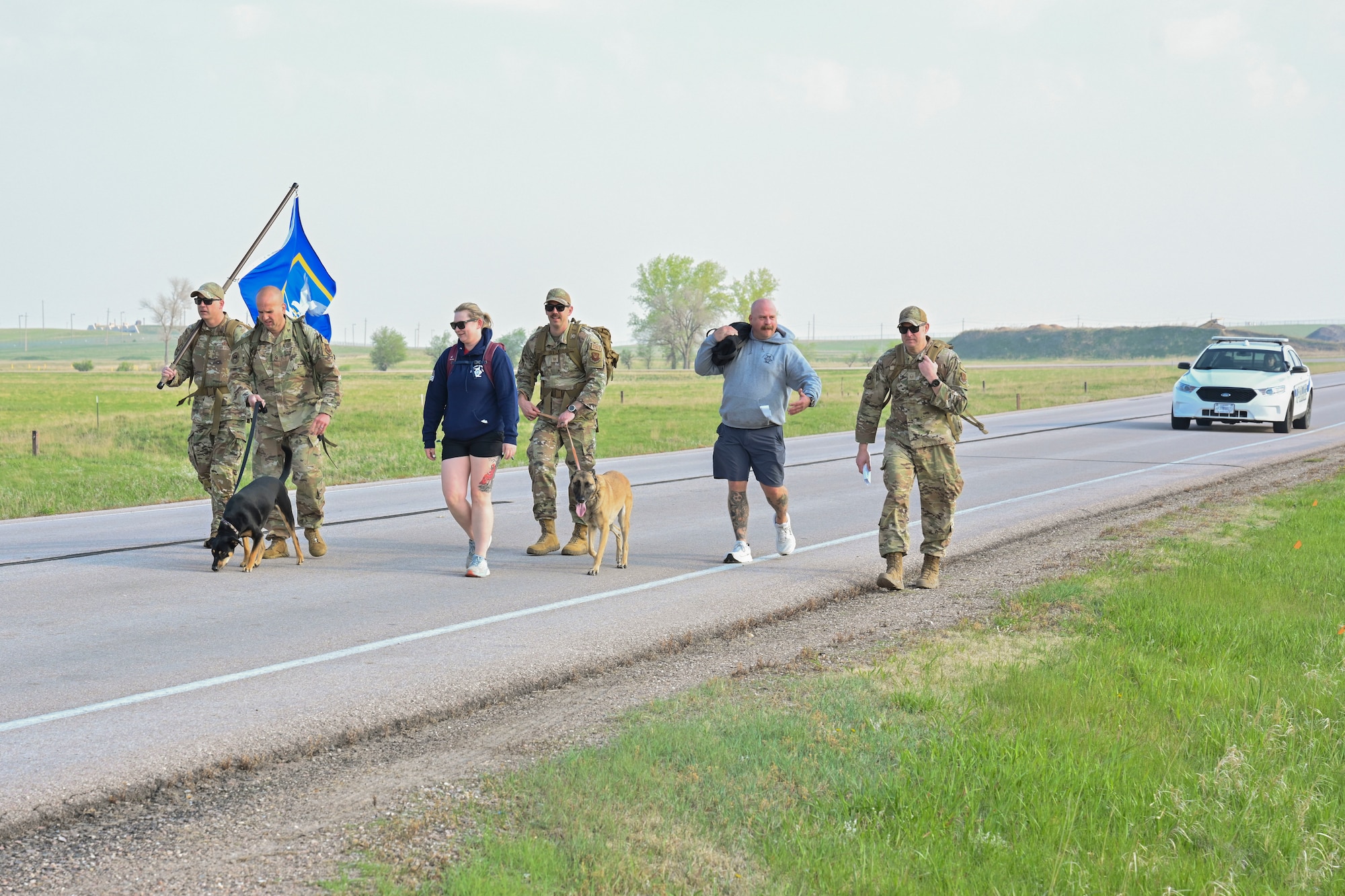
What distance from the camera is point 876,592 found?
8398mm

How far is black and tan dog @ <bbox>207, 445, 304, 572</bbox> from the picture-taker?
8.72 m

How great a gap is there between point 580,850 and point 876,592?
5.06 m

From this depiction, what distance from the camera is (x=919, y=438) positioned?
840 cm

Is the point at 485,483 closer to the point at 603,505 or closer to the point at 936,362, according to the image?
the point at 603,505

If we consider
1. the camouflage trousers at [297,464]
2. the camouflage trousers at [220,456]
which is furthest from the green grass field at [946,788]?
the camouflage trousers at [220,456]

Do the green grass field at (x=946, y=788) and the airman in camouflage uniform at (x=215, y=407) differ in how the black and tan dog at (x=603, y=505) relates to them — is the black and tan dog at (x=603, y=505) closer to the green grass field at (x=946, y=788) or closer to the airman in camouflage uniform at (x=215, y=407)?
the green grass field at (x=946, y=788)

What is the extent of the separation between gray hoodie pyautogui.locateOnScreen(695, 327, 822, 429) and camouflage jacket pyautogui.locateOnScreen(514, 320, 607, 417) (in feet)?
3.35

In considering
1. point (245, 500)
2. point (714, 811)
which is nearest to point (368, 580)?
point (245, 500)

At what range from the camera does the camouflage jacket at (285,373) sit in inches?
374

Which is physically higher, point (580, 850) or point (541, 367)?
point (541, 367)

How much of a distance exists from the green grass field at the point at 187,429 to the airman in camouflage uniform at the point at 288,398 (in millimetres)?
5403

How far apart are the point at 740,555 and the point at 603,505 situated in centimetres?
132

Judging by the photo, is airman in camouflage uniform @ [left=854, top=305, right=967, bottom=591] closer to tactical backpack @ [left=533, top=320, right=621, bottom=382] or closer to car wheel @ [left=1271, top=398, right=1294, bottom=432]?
tactical backpack @ [left=533, top=320, right=621, bottom=382]

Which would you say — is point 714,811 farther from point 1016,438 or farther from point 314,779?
point 1016,438
